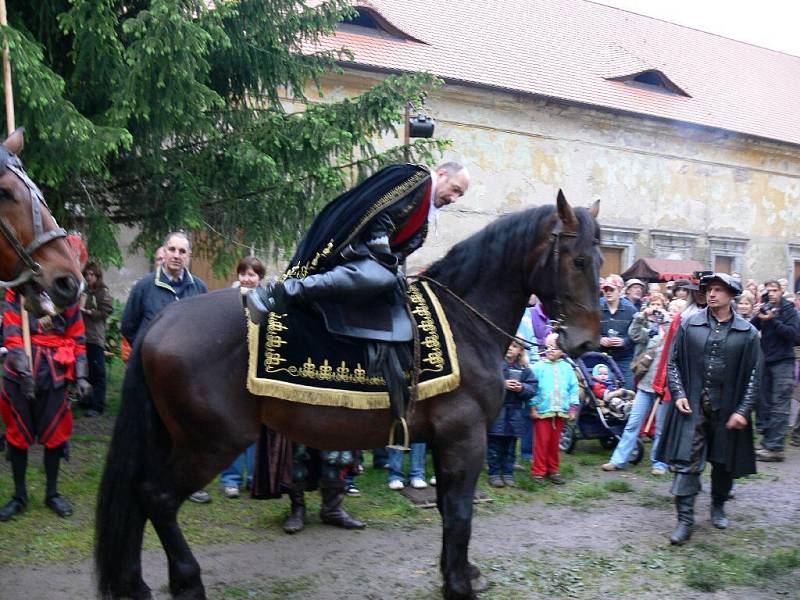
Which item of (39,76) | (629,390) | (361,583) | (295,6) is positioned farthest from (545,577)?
(295,6)

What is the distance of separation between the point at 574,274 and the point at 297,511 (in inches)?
121

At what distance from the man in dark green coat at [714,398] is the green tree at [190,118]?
4079 millimetres

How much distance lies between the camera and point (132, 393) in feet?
14.6

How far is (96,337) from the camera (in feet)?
32.1

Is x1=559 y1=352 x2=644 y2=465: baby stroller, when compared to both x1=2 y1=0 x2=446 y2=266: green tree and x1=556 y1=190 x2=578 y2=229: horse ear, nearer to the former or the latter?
x1=2 y1=0 x2=446 y2=266: green tree

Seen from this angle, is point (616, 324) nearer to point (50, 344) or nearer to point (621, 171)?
point (50, 344)

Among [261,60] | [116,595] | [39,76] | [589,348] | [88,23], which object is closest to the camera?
[116,595]

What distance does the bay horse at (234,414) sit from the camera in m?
4.34

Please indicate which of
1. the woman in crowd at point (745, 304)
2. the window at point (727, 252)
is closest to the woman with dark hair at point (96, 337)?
the woman in crowd at point (745, 304)

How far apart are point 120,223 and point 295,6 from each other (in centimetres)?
313

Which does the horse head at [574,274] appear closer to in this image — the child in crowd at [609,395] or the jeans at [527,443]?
the jeans at [527,443]

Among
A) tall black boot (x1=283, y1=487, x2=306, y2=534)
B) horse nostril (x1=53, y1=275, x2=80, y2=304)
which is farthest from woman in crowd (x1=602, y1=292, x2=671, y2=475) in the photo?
horse nostril (x1=53, y1=275, x2=80, y2=304)

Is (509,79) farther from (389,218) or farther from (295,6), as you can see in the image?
(389,218)

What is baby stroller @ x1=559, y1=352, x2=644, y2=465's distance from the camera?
931 centimetres
